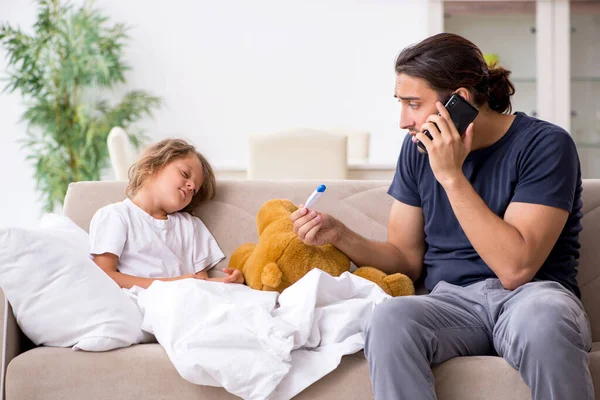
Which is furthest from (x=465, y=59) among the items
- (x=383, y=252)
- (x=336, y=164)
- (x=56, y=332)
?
(x=336, y=164)

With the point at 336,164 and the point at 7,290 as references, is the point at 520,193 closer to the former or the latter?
the point at 7,290

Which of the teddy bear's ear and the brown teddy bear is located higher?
the teddy bear's ear

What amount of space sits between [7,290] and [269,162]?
69.0 inches

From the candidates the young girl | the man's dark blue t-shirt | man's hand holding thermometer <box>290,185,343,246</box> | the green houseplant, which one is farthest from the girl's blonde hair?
the green houseplant

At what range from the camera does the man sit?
1239 mm

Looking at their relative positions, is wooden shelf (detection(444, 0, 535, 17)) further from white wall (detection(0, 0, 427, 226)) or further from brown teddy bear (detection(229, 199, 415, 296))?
brown teddy bear (detection(229, 199, 415, 296))

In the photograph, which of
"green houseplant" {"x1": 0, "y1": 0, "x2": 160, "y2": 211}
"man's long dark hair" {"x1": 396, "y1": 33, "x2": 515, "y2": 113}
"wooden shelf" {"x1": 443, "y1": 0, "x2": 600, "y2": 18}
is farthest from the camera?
"green houseplant" {"x1": 0, "y1": 0, "x2": 160, "y2": 211}

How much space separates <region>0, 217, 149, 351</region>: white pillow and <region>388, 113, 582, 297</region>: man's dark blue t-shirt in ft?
2.15

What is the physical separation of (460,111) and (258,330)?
0.58 meters

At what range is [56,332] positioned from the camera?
146 centimetres

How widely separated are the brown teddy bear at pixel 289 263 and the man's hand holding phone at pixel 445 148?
30 centimetres

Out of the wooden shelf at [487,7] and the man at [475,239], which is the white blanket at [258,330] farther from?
the wooden shelf at [487,7]

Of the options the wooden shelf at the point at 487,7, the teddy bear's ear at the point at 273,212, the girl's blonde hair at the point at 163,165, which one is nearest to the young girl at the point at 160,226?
the girl's blonde hair at the point at 163,165

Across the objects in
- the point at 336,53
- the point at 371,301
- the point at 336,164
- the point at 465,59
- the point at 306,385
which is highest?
the point at 336,53
